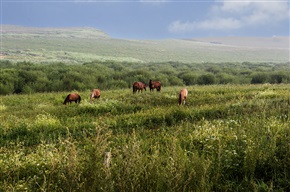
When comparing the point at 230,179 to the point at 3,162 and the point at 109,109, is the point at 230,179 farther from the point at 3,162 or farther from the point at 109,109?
the point at 109,109

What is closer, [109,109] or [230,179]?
[230,179]

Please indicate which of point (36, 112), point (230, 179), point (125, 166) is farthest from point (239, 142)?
point (36, 112)

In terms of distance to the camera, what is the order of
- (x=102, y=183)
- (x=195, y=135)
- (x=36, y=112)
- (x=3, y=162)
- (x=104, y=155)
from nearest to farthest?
(x=102, y=183) < (x=104, y=155) < (x=3, y=162) < (x=195, y=135) < (x=36, y=112)

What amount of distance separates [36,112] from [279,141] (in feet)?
37.4

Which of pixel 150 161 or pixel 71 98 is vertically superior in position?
pixel 150 161

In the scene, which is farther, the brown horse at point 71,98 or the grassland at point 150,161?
the brown horse at point 71,98

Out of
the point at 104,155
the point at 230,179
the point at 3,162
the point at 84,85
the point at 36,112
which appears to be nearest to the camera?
the point at 104,155

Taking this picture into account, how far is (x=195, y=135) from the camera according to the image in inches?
271

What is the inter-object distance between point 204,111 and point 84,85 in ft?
66.3

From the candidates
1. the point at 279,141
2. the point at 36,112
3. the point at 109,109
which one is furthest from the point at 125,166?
the point at 36,112

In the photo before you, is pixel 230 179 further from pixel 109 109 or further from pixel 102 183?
pixel 109 109

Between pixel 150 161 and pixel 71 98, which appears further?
pixel 71 98

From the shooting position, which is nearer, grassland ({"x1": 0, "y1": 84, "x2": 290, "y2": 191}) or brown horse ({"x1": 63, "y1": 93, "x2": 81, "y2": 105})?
grassland ({"x1": 0, "y1": 84, "x2": 290, "y2": 191})

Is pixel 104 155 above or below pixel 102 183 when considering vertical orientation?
above
